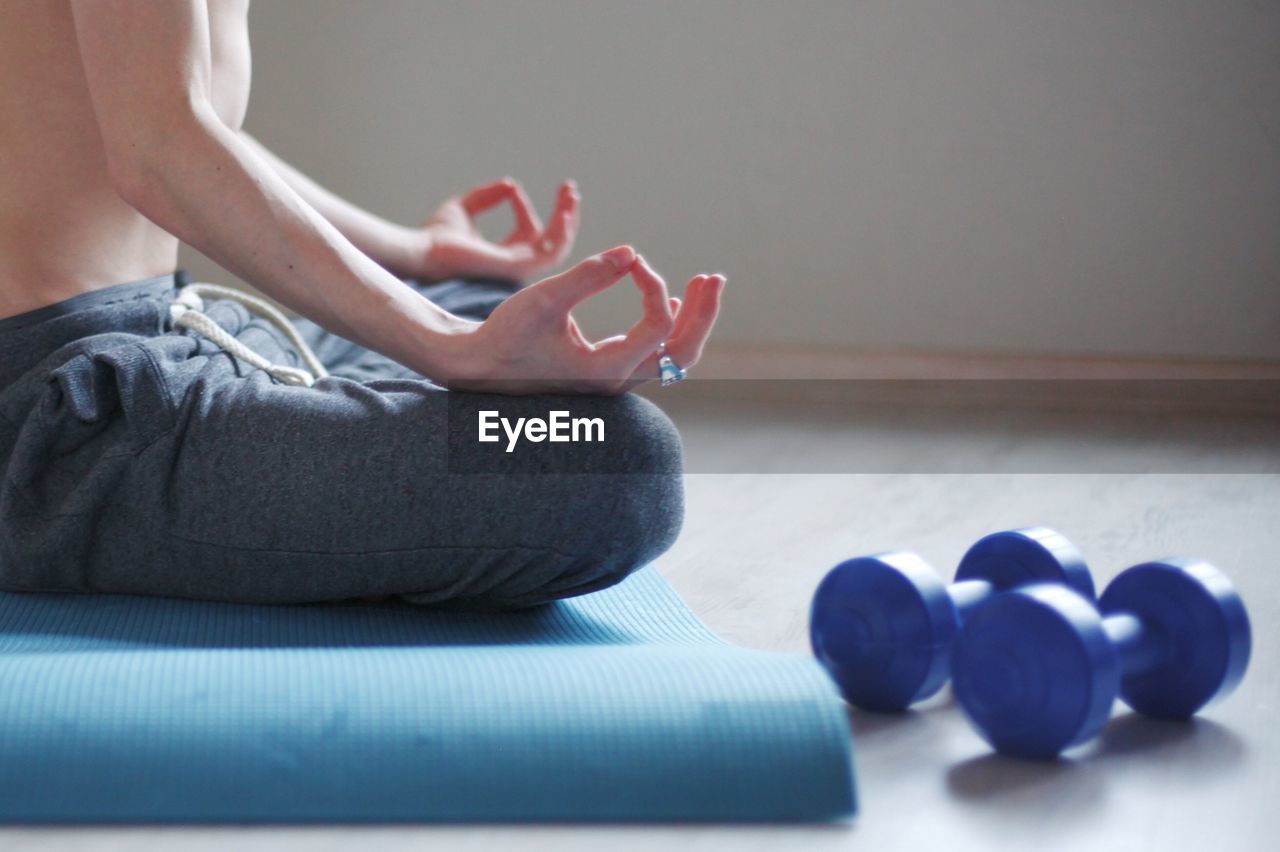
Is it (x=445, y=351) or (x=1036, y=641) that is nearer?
(x=1036, y=641)

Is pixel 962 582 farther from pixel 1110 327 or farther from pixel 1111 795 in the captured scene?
pixel 1110 327

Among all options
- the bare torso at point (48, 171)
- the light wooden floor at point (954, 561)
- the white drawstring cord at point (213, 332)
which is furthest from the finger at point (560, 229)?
the bare torso at point (48, 171)

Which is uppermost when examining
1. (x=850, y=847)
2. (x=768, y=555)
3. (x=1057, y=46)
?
(x=1057, y=46)

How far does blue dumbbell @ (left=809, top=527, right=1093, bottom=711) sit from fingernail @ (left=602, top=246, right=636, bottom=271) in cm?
27

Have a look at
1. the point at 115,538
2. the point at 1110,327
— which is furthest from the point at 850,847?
the point at 1110,327

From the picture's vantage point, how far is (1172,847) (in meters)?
0.88

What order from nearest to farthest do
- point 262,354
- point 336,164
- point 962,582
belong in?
point 962,582, point 262,354, point 336,164

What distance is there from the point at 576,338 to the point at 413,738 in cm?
34

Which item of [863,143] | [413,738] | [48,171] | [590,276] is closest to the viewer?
[413,738]

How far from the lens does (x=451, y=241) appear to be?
1.91m

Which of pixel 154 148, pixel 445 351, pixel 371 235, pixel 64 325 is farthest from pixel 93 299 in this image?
pixel 371 235

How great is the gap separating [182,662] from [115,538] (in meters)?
0.24

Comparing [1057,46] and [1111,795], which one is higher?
[1057,46]

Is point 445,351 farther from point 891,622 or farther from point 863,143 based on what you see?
point 863,143
